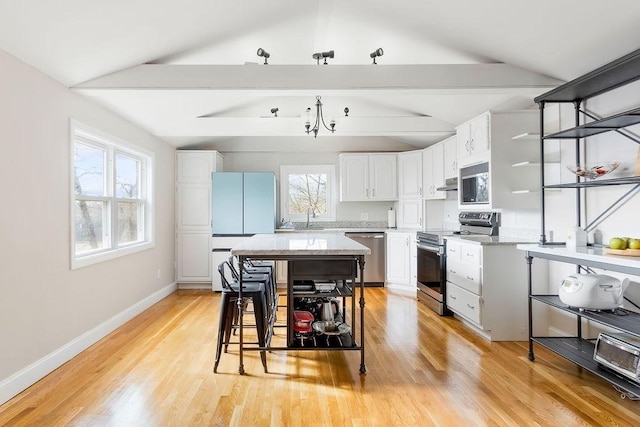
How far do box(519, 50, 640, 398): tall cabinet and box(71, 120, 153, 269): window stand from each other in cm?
378

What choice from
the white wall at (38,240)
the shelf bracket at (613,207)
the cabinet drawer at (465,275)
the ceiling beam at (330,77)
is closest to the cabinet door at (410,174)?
the cabinet drawer at (465,275)

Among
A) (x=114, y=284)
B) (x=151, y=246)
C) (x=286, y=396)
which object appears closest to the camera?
(x=286, y=396)

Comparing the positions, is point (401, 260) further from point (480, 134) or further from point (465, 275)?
point (480, 134)

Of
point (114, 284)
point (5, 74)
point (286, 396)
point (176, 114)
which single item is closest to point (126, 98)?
point (176, 114)

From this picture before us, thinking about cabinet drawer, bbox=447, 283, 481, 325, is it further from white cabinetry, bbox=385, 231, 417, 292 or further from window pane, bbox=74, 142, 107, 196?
window pane, bbox=74, 142, 107, 196

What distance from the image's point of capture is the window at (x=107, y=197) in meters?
3.37

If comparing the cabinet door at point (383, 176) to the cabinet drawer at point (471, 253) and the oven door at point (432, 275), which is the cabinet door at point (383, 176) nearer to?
the oven door at point (432, 275)

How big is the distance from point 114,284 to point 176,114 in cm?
197

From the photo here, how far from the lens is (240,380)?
2.62 m

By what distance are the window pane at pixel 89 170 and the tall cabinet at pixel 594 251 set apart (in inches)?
151

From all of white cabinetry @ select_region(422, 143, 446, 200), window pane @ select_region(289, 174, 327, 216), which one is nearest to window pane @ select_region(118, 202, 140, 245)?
window pane @ select_region(289, 174, 327, 216)

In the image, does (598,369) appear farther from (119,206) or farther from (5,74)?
(119,206)

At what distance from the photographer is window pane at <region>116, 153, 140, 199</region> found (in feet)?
13.6

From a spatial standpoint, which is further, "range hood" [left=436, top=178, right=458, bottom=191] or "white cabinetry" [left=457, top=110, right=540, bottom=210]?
"range hood" [left=436, top=178, right=458, bottom=191]
